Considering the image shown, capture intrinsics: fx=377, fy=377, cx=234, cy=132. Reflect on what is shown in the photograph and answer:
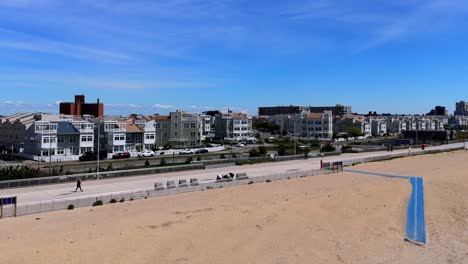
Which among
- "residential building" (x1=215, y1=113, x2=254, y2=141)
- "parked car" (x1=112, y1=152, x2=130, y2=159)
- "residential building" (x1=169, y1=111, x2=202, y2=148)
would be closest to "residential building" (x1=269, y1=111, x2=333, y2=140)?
"residential building" (x1=215, y1=113, x2=254, y2=141)

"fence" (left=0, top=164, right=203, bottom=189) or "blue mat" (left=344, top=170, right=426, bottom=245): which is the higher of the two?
"fence" (left=0, top=164, right=203, bottom=189)

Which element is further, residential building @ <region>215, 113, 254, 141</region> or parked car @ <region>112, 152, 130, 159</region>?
residential building @ <region>215, 113, 254, 141</region>

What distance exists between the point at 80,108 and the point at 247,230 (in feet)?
298

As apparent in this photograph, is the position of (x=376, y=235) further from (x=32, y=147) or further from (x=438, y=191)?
Answer: (x=32, y=147)

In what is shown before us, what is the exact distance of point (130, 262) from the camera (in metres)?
13.6

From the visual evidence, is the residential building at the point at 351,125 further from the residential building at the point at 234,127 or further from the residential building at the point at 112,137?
the residential building at the point at 112,137

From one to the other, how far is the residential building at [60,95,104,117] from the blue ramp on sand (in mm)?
83030

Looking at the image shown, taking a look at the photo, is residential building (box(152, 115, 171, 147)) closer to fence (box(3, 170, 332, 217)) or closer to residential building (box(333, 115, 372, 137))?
fence (box(3, 170, 332, 217))

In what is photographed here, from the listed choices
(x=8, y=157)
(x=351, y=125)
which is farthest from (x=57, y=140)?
(x=351, y=125)

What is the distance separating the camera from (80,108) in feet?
323

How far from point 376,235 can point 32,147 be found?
51.2 m

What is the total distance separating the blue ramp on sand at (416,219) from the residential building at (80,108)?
3269 inches

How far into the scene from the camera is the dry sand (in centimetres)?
1466

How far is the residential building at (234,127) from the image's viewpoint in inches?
3834
